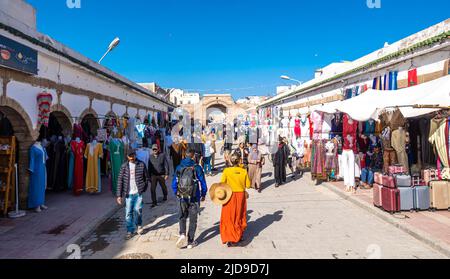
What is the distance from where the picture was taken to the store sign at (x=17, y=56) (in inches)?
245

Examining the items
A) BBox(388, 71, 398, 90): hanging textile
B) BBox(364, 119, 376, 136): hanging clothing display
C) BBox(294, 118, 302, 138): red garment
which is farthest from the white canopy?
BBox(294, 118, 302, 138): red garment

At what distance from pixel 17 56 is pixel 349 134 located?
9028mm

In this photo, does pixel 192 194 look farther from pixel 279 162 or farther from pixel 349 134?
pixel 349 134

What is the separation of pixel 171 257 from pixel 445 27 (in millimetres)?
8000

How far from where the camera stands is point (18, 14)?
7926 mm

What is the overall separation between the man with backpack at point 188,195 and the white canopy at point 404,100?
15.5 ft

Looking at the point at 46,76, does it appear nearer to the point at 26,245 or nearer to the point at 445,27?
the point at 26,245

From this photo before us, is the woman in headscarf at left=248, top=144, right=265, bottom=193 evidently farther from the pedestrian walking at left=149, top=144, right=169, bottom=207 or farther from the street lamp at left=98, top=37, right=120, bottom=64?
the street lamp at left=98, top=37, right=120, bottom=64

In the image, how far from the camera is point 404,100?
22.7 ft

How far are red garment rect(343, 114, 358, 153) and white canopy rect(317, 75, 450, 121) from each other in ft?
2.74

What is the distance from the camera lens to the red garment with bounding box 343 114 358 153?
8.98m

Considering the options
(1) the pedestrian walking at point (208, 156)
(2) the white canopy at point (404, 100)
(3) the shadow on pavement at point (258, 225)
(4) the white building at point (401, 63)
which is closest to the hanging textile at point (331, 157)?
(2) the white canopy at point (404, 100)

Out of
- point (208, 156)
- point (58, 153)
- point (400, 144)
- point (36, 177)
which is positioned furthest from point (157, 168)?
point (400, 144)

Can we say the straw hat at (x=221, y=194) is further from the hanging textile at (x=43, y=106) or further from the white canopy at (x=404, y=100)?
the hanging textile at (x=43, y=106)
